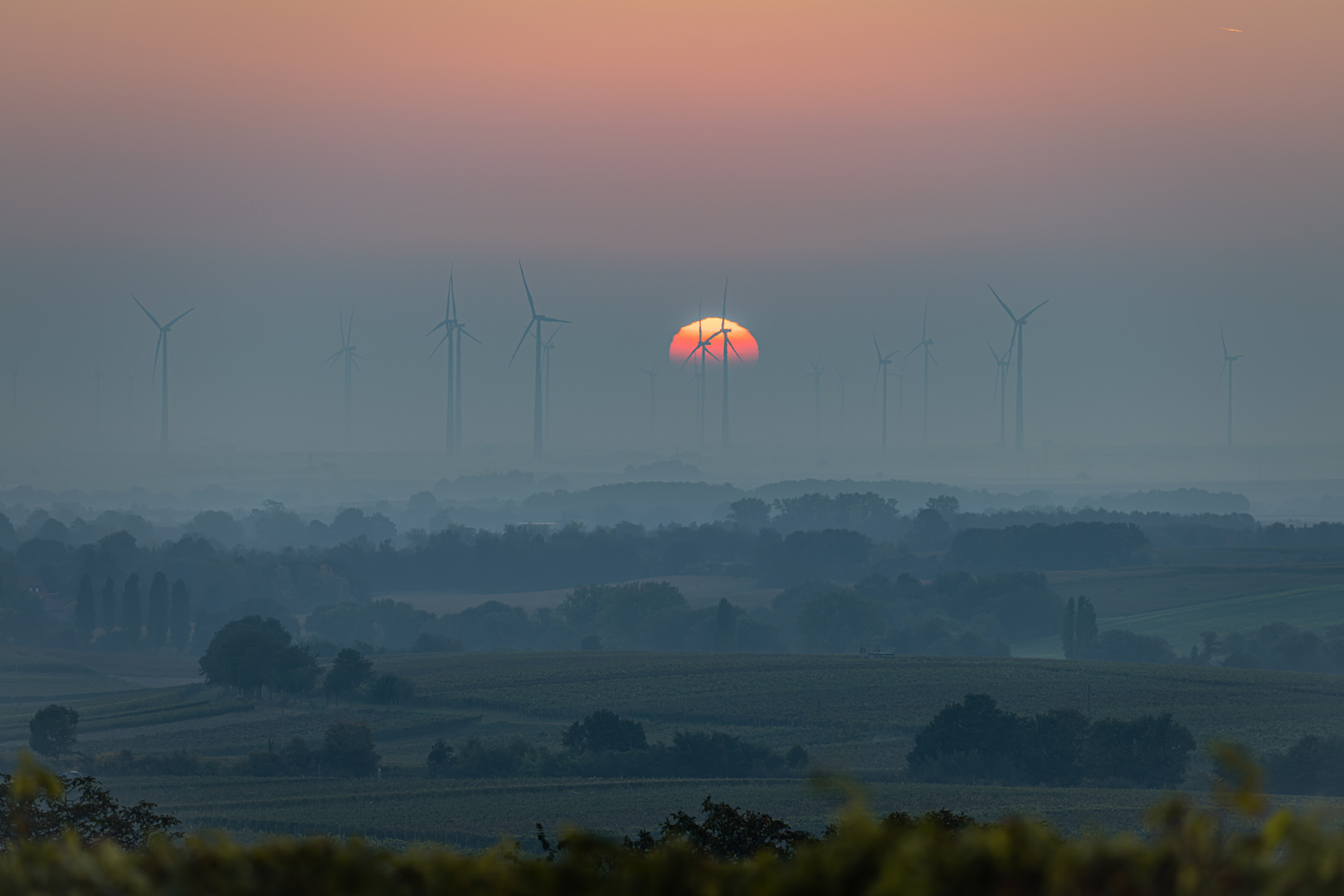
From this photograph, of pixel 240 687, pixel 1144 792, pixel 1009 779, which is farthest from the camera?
pixel 240 687

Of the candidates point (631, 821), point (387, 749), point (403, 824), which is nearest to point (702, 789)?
point (631, 821)

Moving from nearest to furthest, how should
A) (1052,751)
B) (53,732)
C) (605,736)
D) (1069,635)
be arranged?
(1052,751) < (605,736) < (53,732) < (1069,635)

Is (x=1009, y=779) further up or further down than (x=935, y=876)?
further down

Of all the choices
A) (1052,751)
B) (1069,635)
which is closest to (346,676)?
(1052,751)

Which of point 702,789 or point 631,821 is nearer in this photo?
point 631,821

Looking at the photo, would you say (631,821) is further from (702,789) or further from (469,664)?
(469,664)

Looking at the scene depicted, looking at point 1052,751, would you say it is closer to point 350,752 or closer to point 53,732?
point 350,752

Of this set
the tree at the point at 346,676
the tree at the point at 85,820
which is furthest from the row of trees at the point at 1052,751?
the tree at the point at 85,820
